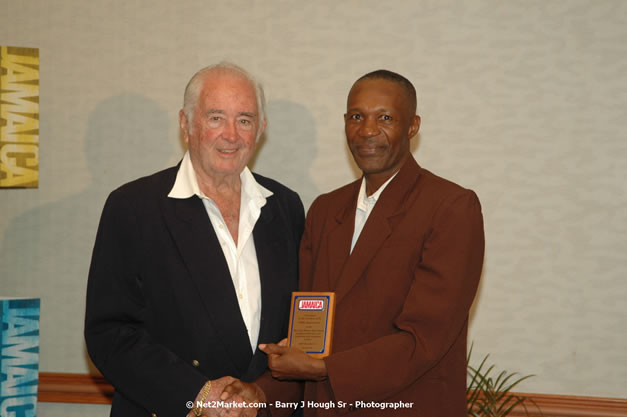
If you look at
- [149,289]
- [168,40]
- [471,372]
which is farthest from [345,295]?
[168,40]

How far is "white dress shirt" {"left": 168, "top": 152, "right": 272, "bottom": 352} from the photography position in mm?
2369

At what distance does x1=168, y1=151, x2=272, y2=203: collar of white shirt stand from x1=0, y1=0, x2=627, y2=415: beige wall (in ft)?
3.46

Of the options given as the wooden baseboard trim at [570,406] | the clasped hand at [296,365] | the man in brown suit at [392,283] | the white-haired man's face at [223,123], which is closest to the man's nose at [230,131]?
the white-haired man's face at [223,123]

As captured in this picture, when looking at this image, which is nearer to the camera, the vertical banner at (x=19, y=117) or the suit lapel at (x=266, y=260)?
the suit lapel at (x=266, y=260)

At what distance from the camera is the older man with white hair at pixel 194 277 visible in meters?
2.21

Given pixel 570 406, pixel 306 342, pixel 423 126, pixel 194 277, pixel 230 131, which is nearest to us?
pixel 306 342

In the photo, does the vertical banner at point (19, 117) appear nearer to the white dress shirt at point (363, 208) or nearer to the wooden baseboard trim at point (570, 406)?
the white dress shirt at point (363, 208)

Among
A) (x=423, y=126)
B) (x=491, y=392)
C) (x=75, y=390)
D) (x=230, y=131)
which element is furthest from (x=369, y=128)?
(x=75, y=390)

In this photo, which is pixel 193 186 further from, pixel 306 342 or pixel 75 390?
pixel 75 390

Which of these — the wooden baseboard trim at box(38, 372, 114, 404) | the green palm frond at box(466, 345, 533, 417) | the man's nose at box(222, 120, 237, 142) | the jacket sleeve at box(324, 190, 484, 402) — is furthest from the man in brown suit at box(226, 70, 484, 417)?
the wooden baseboard trim at box(38, 372, 114, 404)

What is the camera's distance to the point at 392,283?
7.00 feet

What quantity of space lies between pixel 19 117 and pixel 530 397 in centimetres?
325

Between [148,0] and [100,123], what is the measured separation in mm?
776

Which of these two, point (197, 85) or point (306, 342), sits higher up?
point (197, 85)
